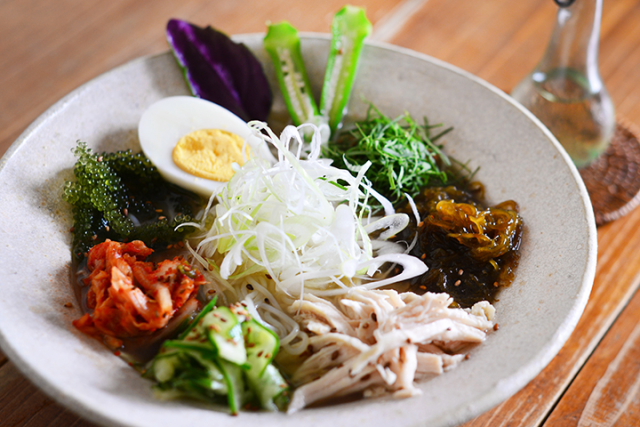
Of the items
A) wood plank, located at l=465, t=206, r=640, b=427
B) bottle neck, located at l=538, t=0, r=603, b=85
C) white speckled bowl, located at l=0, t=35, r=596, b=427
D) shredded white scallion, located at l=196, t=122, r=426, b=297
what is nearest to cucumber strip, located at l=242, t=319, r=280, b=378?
white speckled bowl, located at l=0, t=35, r=596, b=427

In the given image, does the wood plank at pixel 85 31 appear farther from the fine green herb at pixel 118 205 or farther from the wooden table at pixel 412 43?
the fine green herb at pixel 118 205

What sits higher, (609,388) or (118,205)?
(118,205)

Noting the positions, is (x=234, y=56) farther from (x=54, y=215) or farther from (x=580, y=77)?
(x=580, y=77)

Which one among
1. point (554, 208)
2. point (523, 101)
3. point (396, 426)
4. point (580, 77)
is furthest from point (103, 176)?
point (580, 77)

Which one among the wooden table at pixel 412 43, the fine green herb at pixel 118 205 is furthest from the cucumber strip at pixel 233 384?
the wooden table at pixel 412 43

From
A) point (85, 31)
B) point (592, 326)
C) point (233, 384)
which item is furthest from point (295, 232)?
point (85, 31)

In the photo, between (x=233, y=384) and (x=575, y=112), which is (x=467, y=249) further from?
(x=575, y=112)
